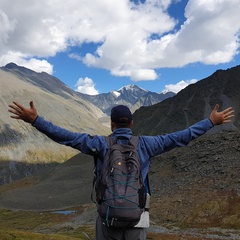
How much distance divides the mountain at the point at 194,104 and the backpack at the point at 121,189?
114 m

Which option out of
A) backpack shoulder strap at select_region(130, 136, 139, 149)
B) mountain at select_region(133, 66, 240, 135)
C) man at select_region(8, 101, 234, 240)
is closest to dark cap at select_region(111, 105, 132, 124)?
man at select_region(8, 101, 234, 240)

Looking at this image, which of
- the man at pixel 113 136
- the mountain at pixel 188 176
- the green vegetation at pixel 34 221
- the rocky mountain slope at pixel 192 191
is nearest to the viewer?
the man at pixel 113 136

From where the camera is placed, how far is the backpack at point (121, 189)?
6328mm

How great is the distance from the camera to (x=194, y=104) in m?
133

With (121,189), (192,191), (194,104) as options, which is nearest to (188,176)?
(192,191)

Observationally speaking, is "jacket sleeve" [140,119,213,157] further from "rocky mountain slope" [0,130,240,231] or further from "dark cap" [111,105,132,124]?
→ "rocky mountain slope" [0,130,240,231]

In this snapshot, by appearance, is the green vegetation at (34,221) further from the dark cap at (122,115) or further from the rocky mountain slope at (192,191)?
the dark cap at (122,115)

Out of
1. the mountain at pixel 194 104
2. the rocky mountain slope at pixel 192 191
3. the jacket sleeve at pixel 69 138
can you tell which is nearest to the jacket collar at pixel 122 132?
the jacket sleeve at pixel 69 138

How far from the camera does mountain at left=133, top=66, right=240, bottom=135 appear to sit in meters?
126

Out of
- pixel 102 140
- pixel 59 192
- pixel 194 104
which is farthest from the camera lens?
pixel 194 104

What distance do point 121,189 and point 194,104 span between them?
129825 mm

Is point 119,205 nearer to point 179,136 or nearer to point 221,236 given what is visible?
point 179,136

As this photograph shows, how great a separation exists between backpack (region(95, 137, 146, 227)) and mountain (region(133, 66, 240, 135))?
374ft

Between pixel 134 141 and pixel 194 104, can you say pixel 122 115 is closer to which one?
pixel 134 141
